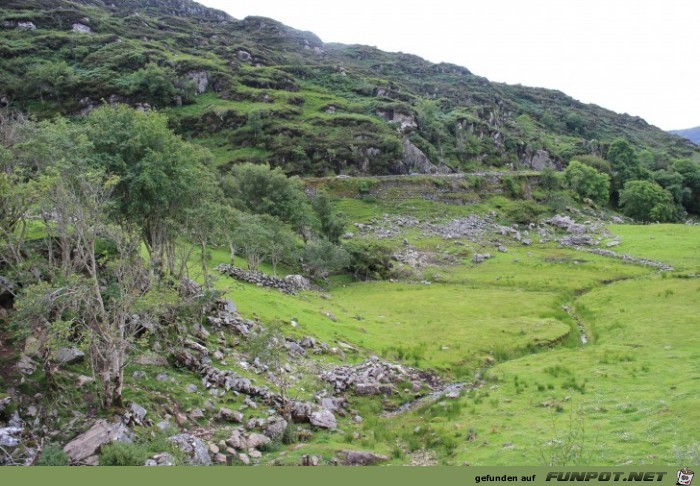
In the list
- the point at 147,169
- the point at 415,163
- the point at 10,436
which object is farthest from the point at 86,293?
the point at 415,163

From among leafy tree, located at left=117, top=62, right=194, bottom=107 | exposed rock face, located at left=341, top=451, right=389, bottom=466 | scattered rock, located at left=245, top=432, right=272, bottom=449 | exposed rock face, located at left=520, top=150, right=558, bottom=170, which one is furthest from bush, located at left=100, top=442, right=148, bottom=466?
exposed rock face, located at left=520, top=150, right=558, bottom=170

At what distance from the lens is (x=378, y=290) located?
64.0 meters

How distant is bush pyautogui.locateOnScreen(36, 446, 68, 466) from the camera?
15.9 m

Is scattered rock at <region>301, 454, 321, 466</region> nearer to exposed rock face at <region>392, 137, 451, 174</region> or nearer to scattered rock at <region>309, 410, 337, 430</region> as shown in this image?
scattered rock at <region>309, 410, 337, 430</region>

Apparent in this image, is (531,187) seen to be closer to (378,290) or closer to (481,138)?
(481,138)

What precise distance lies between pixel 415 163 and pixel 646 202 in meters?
63.9

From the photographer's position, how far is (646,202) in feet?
408

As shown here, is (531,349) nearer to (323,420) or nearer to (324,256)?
(323,420)

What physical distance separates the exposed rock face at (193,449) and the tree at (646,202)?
13545cm

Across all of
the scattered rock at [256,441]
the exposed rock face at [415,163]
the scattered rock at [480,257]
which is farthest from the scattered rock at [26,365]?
the exposed rock face at [415,163]

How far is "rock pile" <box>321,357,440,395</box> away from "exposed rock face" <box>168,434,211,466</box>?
11.4 meters

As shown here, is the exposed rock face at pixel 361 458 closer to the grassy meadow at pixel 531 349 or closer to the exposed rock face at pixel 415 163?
the grassy meadow at pixel 531 349

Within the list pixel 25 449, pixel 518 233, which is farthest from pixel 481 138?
pixel 25 449

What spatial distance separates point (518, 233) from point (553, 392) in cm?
7243
